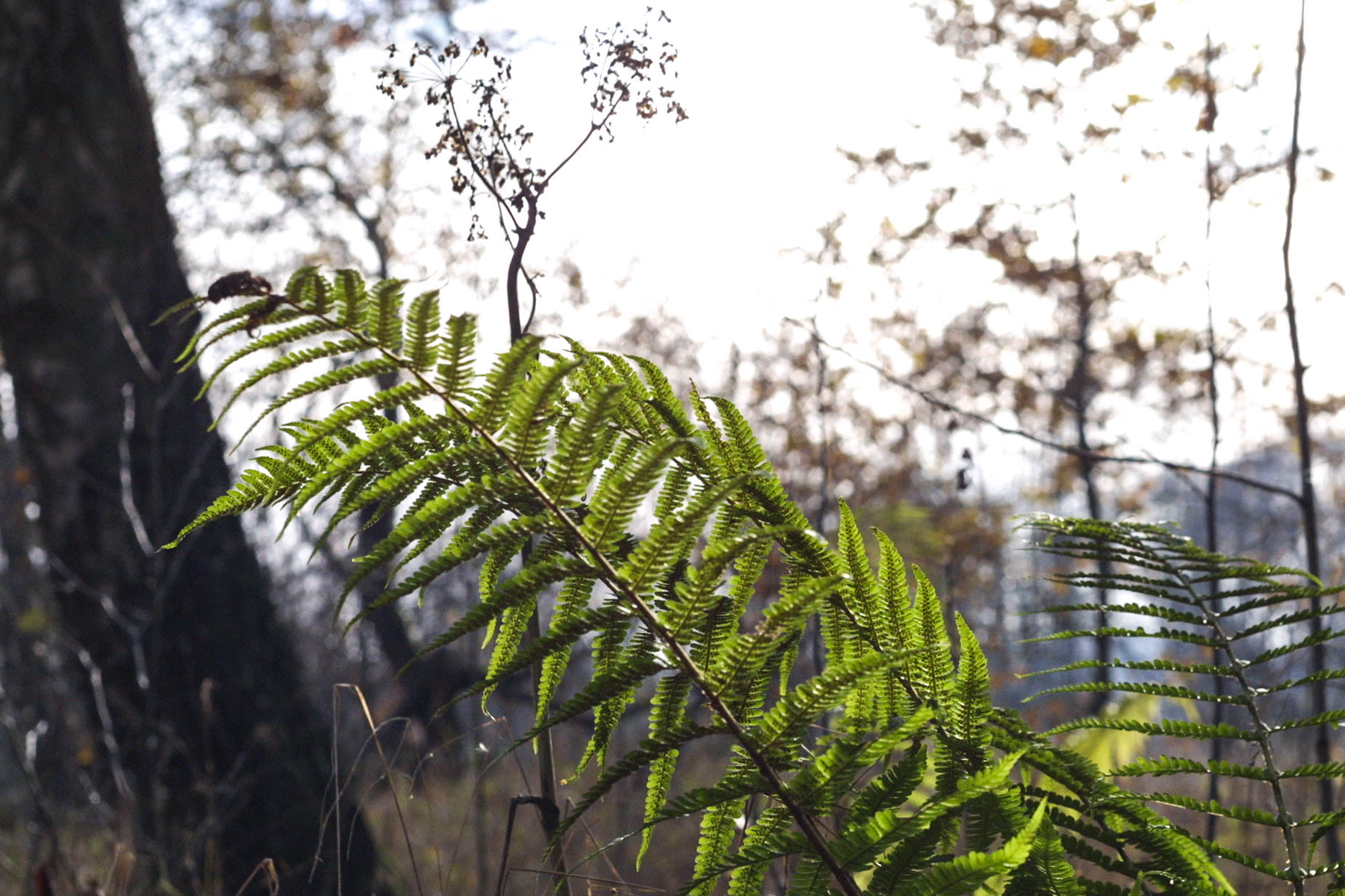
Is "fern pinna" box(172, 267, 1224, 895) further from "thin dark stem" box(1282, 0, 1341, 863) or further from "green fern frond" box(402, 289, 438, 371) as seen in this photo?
"thin dark stem" box(1282, 0, 1341, 863)

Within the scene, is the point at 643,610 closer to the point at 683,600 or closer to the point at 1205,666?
the point at 683,600

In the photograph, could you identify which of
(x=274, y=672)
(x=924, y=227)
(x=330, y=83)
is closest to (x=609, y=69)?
(x=274, y=672)

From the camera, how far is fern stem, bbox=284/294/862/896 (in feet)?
2.87

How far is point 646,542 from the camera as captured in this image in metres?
0.89

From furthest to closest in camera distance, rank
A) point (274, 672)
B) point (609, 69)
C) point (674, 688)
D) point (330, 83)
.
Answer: point (330, 83), point (274, 672), point (609, 69), point (674, 688)

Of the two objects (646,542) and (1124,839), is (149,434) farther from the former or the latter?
(1124,839)

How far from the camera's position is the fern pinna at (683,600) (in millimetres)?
861

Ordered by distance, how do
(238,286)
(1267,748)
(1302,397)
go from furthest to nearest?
(1302,397) → (1267,748) → (238,286)

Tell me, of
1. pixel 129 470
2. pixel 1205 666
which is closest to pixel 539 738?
pixel 1205 666

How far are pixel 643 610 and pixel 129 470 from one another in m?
3.01

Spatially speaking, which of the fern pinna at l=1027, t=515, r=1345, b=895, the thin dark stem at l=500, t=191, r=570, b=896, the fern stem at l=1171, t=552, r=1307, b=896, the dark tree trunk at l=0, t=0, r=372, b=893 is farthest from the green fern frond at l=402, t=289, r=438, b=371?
the dark tree trunk at l=0, t=0, r=372, b=893

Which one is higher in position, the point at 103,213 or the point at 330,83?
the point at 330,83

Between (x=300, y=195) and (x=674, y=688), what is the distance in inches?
359

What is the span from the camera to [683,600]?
2.98 feet
